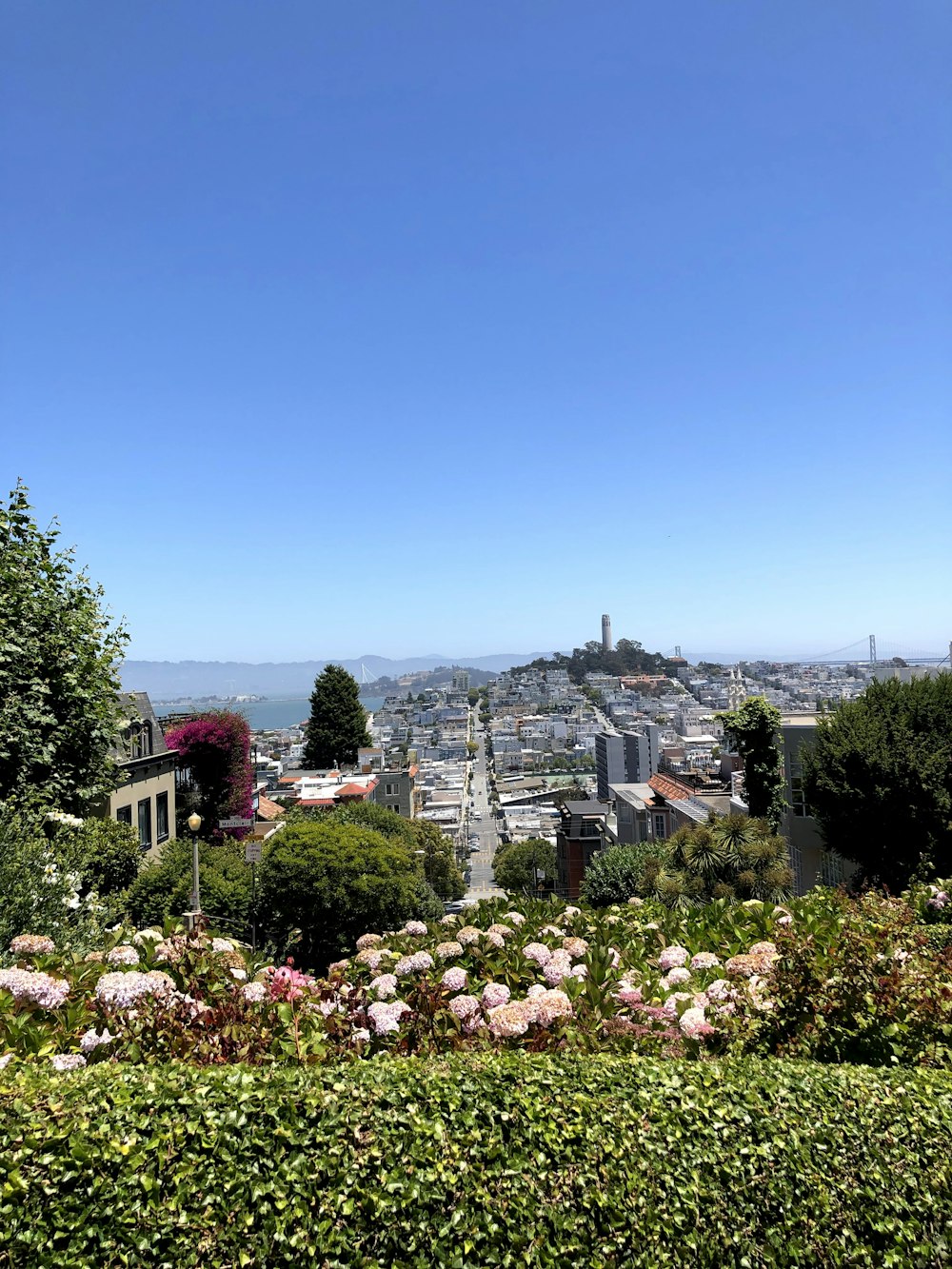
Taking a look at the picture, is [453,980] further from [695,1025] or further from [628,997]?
[695,1025]

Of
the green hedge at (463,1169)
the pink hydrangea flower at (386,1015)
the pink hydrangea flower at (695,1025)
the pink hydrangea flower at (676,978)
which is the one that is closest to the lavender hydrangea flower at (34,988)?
the green hedge at (463,1169)

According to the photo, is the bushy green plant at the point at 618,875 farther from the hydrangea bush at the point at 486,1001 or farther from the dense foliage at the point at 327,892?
the hydrangea bush at the point at 486,1001

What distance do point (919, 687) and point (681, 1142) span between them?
14983mm

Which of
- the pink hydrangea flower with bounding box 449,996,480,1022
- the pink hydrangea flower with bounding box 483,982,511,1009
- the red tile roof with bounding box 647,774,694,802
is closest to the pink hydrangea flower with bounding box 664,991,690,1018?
the pink hydrangea flower with bounding box 483,982,511,1009

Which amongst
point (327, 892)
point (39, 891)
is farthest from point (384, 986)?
point (327, 892)

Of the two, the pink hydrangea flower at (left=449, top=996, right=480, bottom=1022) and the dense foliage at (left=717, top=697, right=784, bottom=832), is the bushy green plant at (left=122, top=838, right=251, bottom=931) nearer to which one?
the pink hydrangea flower at (left=449, top=996, right=480, bottom=1022)

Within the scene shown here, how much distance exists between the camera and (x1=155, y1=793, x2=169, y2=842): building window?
20547 millimetres

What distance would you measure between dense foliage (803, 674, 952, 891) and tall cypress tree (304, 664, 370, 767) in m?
40.4

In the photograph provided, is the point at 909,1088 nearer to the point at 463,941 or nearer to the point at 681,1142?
the point at 681,1142

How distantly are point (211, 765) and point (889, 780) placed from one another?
2207 cm

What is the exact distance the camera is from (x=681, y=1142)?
9.34 ft

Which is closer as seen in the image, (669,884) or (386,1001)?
(386,1001)

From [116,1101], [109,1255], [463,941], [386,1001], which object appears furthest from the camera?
[463,941]

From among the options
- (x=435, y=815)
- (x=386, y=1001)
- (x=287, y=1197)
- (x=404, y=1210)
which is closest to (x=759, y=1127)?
(x=404, y=1210)
